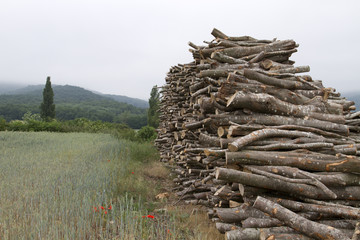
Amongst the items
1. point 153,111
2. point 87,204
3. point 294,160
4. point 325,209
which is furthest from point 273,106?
point 153,111

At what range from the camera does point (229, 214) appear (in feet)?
11.7

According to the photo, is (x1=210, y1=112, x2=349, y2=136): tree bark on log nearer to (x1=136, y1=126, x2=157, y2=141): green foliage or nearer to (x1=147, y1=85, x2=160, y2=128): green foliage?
(x1=136, y1=126, x2=157, y2=141): green foliage

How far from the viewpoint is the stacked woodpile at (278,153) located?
313 centimetres

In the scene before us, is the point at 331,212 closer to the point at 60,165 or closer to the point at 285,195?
the point at 285,195

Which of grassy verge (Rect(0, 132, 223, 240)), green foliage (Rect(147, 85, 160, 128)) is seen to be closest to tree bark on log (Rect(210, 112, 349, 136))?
grassy verge (Rect(0, 132, 223, 240))

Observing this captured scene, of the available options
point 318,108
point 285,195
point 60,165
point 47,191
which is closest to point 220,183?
point 285,195

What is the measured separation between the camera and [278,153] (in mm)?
3545

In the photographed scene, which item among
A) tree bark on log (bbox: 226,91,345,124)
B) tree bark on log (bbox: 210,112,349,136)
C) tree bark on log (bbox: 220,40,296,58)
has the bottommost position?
tree bark on log (bbox: 210,112,349,136)

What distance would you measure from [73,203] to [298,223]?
12.0 ft

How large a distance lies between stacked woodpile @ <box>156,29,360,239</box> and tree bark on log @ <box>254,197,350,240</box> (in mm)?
10

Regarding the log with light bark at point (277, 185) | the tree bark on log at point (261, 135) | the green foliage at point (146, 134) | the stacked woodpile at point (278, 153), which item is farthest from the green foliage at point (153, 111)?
the log with light bark at point (277, 185)

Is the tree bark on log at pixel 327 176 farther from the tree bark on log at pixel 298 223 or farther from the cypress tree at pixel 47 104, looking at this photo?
the cypress tree at pixel 47 104

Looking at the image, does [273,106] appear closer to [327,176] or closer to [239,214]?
[327,176]

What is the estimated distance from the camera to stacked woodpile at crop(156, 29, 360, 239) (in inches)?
123
